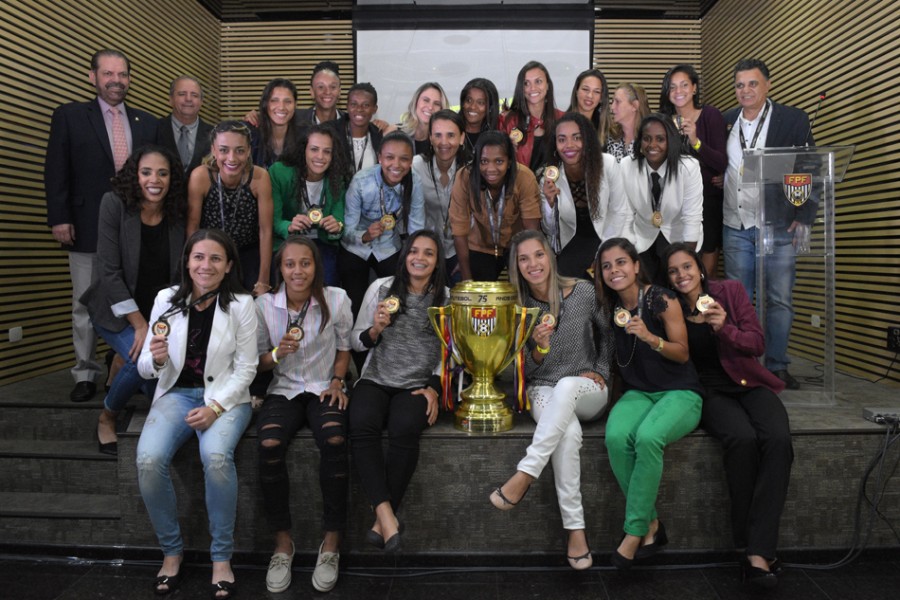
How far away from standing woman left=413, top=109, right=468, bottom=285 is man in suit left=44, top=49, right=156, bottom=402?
72.7 inches

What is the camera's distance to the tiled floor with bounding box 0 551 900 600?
8.59ft

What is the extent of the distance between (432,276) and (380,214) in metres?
0.63

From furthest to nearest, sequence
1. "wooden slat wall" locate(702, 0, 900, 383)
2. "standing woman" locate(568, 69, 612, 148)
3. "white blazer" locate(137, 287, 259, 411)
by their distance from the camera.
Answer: "wooden slat wall" locate(702, 0, 900, 383) < "standing woman" locate(568, 69, 612, 148) < "white blazer" locate(137, 287, 259, 411)

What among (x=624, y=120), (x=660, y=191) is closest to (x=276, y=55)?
(x=624, y=120)

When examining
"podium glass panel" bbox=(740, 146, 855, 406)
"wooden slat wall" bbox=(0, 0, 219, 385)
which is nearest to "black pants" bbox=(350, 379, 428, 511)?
"podium glass panel" bbox=(740, 146, 855, 406)

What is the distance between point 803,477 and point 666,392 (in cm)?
65

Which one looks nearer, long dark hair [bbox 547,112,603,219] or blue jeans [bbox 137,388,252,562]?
blue jeans [bbox 137,388,252,562]

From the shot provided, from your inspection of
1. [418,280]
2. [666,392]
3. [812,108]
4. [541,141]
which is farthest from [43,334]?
[812,108]

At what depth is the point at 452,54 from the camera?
7.32 metres

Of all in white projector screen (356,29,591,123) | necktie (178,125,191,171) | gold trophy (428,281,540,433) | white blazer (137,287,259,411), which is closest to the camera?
white blazer (137,287,259,411)

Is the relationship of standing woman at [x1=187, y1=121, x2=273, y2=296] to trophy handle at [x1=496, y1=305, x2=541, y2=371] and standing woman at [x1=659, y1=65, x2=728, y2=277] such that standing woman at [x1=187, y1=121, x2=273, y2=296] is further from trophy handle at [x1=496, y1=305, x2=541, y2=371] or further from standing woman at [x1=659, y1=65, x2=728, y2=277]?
standing woman at [x1=659, y1=65, x2=728, y2=277]

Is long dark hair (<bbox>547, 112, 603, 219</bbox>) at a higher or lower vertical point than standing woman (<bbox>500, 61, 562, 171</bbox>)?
lower

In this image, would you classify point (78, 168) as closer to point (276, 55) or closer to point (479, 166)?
point (479, 166)

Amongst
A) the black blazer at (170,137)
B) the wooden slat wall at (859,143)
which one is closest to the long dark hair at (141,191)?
the black blazer at (170,137)
